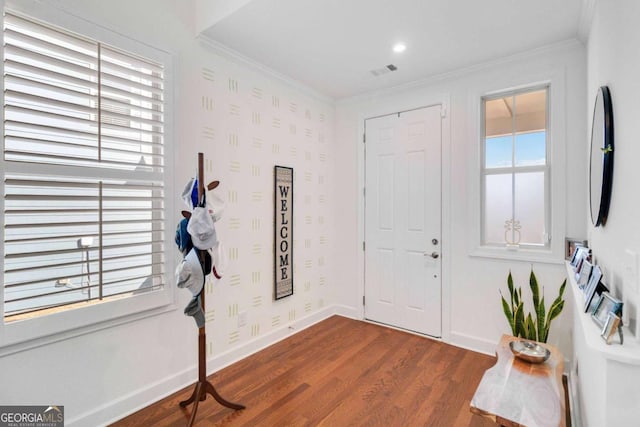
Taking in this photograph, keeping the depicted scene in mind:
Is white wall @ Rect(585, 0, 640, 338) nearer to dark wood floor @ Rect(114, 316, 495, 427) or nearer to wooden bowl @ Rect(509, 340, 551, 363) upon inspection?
wooden bowl @ Rect(509, 340, 551, 363)

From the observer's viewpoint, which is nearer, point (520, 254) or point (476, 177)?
point (520, 254)

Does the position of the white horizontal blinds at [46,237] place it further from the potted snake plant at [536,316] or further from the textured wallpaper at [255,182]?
the potted snake plant at [536,316]

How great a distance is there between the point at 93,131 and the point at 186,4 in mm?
1251

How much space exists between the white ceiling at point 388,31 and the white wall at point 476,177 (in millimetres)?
158

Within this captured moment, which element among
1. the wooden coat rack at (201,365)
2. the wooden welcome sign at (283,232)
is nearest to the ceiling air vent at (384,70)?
the wooden welcome sign at (283,232)

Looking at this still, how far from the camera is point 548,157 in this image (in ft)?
8.41

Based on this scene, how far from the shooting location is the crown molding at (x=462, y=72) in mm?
2449

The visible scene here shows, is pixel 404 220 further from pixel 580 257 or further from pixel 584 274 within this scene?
pixel 584 274

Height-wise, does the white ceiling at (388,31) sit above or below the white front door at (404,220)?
above

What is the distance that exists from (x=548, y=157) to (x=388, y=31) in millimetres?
1715

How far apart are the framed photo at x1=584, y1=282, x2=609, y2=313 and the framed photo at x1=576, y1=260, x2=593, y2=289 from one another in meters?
0.21

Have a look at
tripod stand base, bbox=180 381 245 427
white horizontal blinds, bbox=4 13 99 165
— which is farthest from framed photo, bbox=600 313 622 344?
white horizontal blinds, bbox=4 13 99 165

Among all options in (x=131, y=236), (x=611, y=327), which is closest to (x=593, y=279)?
(x=611, y=327)

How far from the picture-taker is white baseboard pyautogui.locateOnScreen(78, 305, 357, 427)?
183cm
